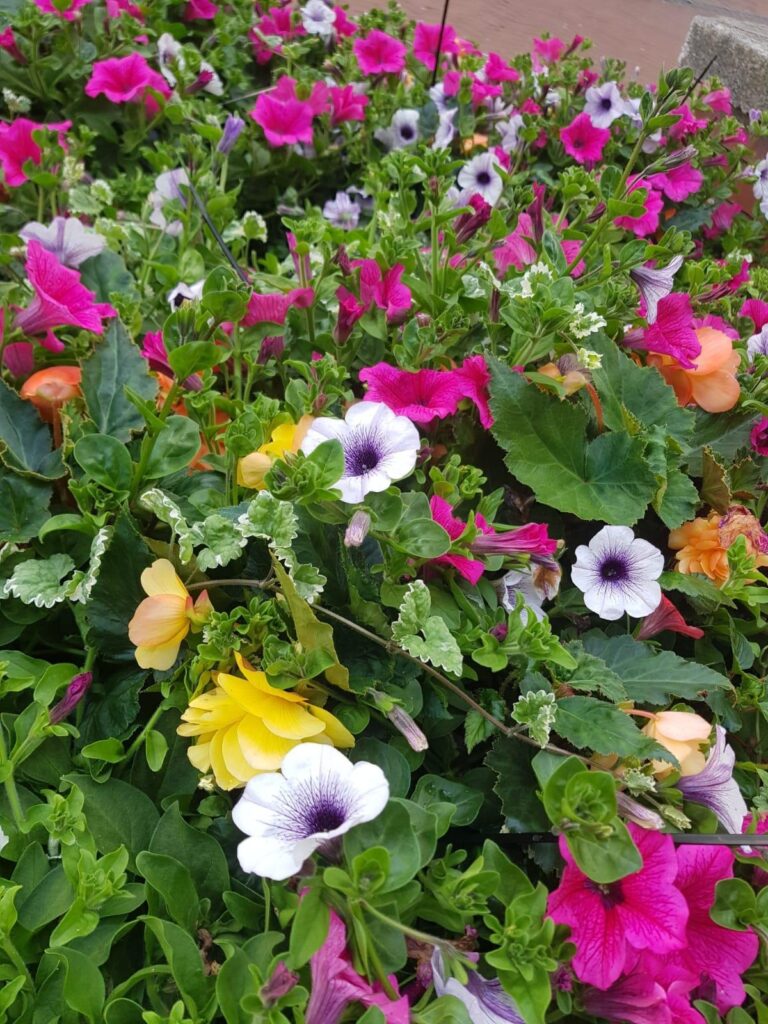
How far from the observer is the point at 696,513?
2.79ft

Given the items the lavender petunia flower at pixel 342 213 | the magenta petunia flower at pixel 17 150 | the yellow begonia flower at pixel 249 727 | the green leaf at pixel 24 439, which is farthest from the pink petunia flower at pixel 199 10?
the yellow begonia flower at pixel 249 727

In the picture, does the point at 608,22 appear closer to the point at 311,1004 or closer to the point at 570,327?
the point at 570,327

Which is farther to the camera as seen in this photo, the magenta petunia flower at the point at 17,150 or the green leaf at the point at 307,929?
the magenta petunia flower at the point at 17,150

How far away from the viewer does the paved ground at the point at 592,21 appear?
2422mm

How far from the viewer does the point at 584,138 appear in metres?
1.57

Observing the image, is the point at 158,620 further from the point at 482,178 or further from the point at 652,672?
the point at 482,178

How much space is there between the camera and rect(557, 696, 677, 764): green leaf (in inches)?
23.8

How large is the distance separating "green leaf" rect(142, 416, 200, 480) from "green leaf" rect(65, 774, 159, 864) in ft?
0.82

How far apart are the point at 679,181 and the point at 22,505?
129cm

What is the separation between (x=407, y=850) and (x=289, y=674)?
16cm

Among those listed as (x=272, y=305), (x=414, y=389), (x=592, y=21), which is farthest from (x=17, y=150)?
(x=592, y=21)

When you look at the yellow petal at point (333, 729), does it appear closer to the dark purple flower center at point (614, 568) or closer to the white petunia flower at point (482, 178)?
the dark purple flower center at point (614, 568)

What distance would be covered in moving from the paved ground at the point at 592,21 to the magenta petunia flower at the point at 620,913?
235 cm

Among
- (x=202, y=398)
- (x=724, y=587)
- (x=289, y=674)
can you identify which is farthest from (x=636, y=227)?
(x=289, y=674)
